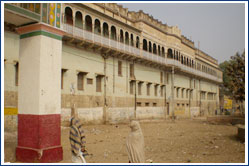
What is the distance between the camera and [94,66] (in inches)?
797

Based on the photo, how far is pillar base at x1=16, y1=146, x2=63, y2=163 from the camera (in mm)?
7121

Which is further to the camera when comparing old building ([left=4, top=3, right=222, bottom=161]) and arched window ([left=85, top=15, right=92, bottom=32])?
arched window ([left=85, top=15, right=92, bottom=32])

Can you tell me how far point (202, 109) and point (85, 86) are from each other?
30.5 m

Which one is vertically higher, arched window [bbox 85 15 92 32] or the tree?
arched window [bbox 85 15 92 32]

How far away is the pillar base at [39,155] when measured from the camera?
7121 mm

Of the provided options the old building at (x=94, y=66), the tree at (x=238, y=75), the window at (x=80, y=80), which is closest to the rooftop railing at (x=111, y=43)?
the old building at (x=94, y=66)

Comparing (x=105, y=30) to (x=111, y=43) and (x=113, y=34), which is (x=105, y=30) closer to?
(x=113, y=34)

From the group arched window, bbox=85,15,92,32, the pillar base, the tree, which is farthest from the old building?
the tree

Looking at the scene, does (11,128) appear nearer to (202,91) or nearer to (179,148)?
(179,148)

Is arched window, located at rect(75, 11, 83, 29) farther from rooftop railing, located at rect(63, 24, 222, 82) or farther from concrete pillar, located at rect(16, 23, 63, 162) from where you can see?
concrete pillar, located at rect(16, 23, 63, 162)

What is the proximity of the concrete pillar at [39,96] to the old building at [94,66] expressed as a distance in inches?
1.2

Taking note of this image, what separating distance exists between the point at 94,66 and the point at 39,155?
13.6 meters

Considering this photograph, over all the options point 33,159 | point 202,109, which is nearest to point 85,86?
point 33,159

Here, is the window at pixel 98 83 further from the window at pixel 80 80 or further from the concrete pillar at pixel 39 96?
the concrete pillar at pixel 39 96
